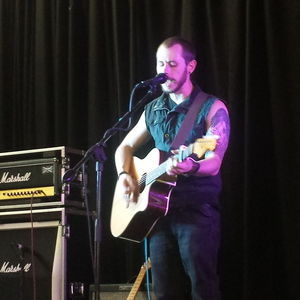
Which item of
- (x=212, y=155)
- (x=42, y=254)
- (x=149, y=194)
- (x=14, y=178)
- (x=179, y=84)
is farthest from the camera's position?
(x=14, y=178)

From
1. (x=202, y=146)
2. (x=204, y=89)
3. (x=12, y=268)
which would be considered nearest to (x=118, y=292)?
(x=12, y=268)

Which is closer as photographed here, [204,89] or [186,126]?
[186,126]

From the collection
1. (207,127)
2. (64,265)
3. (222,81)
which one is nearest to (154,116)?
(207,127)

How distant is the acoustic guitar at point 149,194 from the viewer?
A: 1.99 meters

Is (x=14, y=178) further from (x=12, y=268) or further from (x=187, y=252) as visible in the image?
(x=187, y=252)

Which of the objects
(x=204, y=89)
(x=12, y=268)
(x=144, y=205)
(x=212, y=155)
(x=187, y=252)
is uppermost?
(x=204, y=89)

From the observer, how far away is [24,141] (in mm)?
3766

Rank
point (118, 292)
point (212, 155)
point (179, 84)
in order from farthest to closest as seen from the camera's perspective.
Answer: point (118, 292), point (179, 84), point (212, 155)

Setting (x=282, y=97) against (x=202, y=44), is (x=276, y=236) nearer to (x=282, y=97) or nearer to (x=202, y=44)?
(x=282, y=97)

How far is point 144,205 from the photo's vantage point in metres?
2.21

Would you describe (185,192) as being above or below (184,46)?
below

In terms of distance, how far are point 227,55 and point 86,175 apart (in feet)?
3.57

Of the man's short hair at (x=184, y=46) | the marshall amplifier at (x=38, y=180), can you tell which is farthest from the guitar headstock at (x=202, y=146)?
the marshall amplifier at (x=38, y=180)

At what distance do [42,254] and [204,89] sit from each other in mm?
1305
